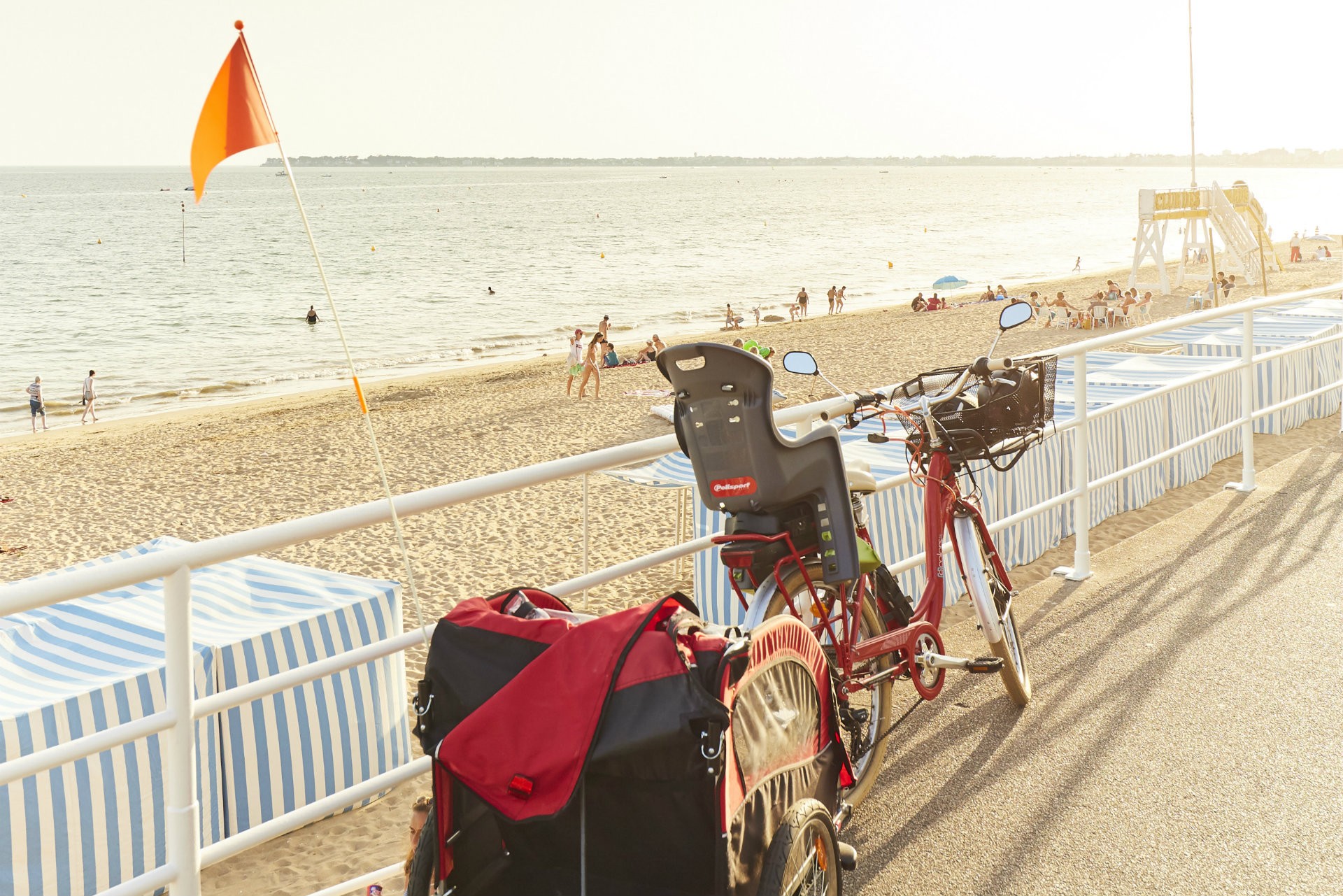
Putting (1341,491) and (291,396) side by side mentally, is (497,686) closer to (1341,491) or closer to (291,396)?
(1341,491)

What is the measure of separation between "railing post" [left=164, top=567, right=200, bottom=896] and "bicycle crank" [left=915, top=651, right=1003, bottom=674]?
196 cm

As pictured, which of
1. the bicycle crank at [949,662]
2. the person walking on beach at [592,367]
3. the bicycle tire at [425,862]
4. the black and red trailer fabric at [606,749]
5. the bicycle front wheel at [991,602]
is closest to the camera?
the black and red trailer fabric at [606,749]

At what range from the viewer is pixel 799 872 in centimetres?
223

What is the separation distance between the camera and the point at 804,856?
228 cm

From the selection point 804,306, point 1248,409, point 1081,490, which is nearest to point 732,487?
point 1081,490

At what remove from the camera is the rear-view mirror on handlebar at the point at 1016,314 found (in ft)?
10.6

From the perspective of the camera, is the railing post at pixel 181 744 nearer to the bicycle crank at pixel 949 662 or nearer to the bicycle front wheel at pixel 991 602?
the bicycle crank at pixel 949 662

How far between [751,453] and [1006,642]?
1.48 meters

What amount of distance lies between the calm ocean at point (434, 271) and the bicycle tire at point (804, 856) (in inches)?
1114

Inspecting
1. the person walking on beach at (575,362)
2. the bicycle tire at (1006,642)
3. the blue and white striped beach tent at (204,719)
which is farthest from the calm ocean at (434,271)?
the bicycle tire at (1006,642)

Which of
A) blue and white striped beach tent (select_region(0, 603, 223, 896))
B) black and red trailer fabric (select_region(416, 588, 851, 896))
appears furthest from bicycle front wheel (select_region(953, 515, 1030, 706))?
blue and white striped beach tent (select_region(0, 603, 223, 896))

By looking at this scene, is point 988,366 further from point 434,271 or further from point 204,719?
point 434,271

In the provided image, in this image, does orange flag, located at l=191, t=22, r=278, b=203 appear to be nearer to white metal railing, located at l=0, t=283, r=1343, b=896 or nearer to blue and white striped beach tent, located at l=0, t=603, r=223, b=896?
white metal railing, located at l=0, t=283, r=1343, b=896

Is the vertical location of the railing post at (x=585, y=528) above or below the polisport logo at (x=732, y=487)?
below
